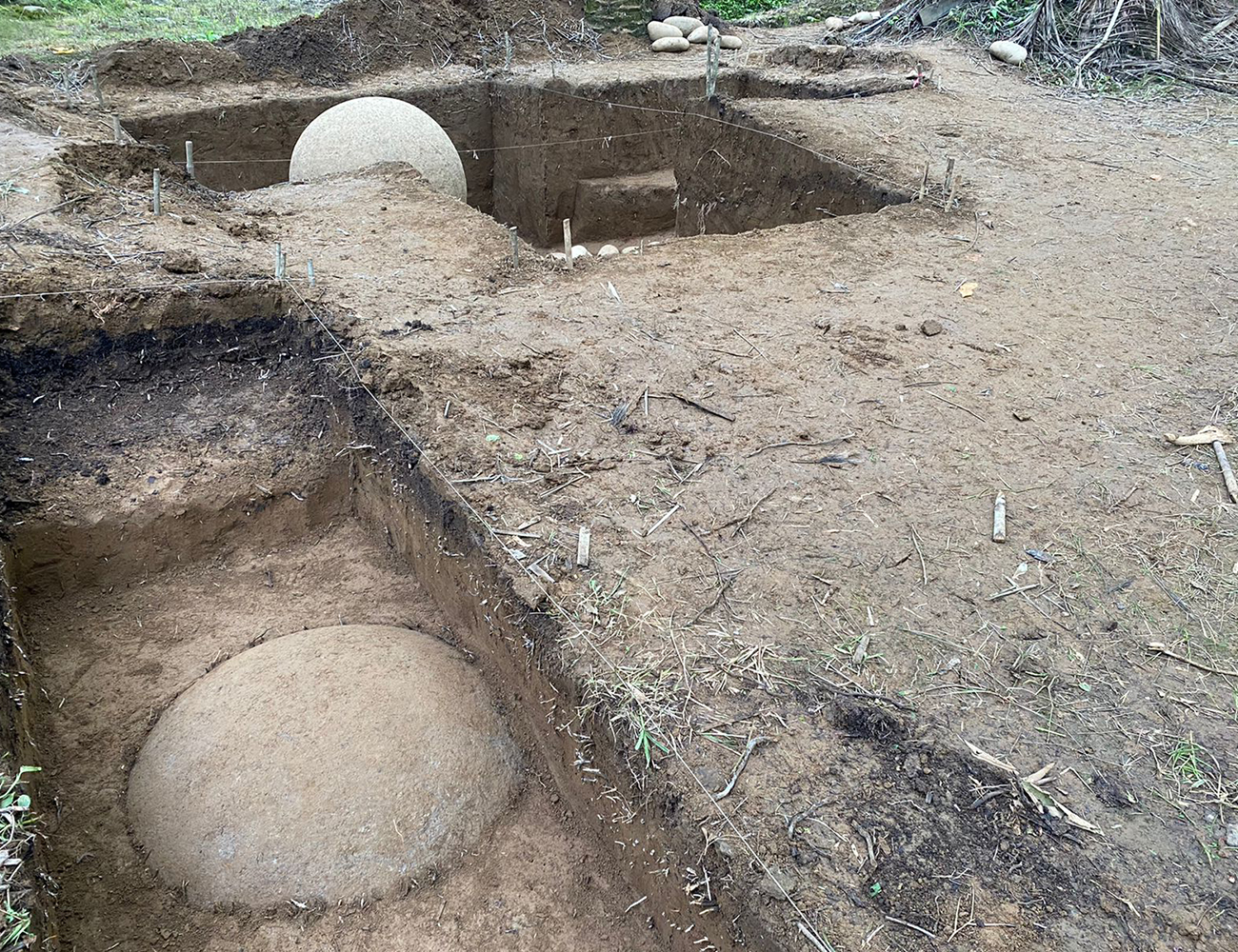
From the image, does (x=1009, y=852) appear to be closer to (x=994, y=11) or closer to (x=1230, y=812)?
(x=1230, y=812)

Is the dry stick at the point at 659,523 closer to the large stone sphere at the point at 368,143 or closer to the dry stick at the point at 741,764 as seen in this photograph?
the dry stick at the point at 741,764

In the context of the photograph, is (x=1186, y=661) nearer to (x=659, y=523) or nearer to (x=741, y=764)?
(x=741, y=764)

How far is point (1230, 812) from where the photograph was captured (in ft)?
8.04

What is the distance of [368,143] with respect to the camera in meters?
7.29

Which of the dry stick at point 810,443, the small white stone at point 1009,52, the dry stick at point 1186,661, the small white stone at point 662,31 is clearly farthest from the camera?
the small white stone at point 662,31

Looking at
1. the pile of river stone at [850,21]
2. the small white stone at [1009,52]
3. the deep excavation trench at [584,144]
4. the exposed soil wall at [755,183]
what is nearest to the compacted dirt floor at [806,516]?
the exposed soil wall at [755,183]

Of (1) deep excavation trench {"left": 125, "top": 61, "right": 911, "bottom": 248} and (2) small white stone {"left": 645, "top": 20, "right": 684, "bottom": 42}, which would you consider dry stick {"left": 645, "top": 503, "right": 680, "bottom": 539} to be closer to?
(1) deep excavation trench {"left": 125, "top": 61, "right": 911, "bottom": 248}

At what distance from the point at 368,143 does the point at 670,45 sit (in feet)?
19.8

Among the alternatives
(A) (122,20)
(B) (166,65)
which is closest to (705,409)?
(B) (166,65)

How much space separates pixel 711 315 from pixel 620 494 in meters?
1.81

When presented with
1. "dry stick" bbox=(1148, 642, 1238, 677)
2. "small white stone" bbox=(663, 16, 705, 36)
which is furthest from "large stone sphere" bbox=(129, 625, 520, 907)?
"small white stone" bbox=(663, 16, 705, 36)

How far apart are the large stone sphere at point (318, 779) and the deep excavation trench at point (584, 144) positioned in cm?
645

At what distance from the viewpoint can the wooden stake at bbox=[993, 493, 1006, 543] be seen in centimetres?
342

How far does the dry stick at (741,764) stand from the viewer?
2.46m
